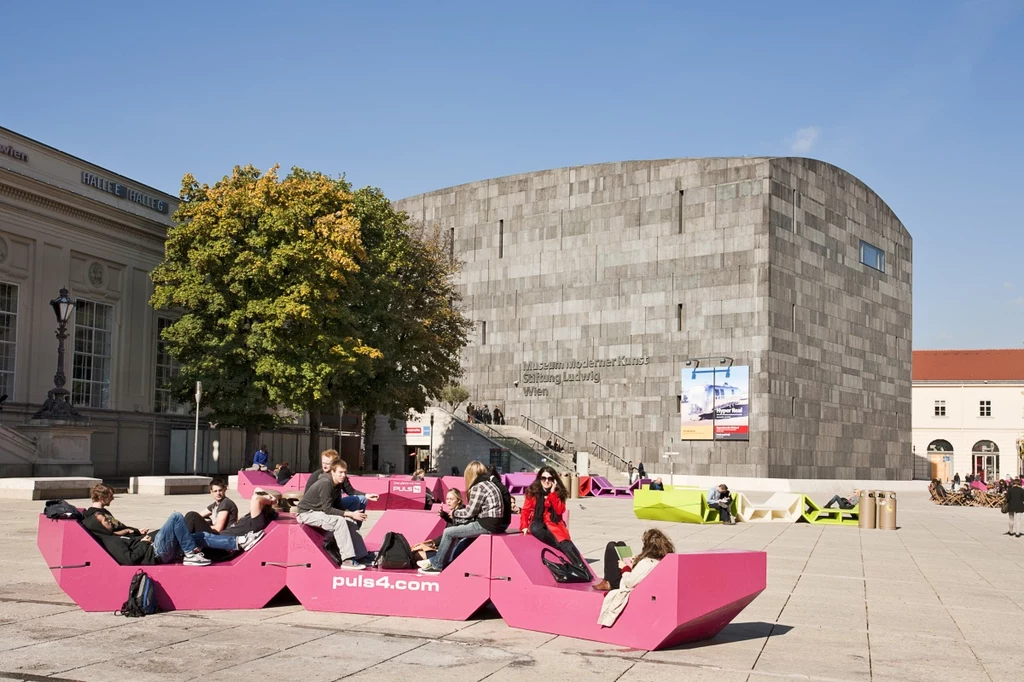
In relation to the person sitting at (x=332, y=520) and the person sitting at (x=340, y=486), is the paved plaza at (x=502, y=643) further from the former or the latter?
the person sitting at (x=340, y=486)

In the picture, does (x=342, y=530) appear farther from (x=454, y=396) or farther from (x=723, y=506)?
(x=454, y=396)

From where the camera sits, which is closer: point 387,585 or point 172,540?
point 387,585

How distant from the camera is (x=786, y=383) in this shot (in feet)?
214

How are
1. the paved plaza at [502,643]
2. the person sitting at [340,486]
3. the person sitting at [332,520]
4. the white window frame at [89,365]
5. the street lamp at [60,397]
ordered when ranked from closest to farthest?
the paved plaza at [502,643] < the person sitting at [332,520] < the person sitting at [340,486] < the street lamp at [60,397] < the white window frame at [89,365]

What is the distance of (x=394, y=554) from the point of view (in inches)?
456

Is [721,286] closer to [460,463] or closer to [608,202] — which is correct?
[608,202]

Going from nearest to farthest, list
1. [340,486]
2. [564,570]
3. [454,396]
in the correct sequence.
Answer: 1. [564,570]
2. [340,486]
3. [454,396]

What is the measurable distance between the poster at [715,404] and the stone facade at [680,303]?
579mm

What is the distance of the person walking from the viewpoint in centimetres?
2733

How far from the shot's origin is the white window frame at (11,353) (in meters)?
37.4

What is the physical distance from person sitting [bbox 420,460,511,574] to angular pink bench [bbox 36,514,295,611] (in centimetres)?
166

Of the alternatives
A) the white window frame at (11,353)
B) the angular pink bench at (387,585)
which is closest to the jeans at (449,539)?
the angular pink bench at (387,585)

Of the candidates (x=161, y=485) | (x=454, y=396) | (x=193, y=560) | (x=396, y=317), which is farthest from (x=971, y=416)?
(x=193, y=560)

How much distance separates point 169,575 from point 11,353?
30076 mm
